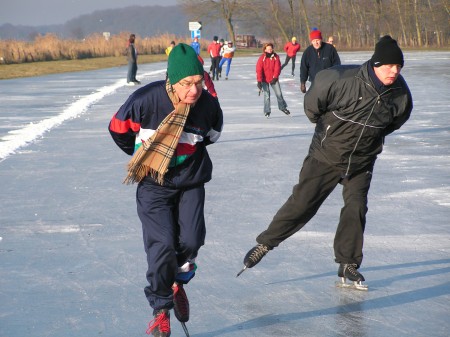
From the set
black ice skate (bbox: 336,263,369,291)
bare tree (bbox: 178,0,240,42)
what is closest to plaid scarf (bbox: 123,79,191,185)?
black ice skate (bbox: 336,263,369,291)

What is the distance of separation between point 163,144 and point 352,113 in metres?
1.32

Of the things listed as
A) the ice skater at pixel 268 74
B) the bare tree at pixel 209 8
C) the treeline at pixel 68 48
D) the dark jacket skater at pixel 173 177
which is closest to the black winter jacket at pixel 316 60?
the ice skater at pixel 268 74

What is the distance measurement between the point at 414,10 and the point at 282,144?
234ft

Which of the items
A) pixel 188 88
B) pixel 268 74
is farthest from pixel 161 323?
pixel 268 74

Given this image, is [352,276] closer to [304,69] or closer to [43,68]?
[304,69]

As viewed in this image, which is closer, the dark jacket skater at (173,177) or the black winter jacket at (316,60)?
the dark jacket skater at (173,177)

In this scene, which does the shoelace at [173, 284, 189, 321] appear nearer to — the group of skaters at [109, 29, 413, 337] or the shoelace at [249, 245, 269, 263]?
the group of skaters at [109, 29, 413, 337]

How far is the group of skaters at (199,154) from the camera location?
13.3 ft

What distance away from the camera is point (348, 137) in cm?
492

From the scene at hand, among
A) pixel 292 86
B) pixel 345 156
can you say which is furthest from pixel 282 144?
pixel 292 86

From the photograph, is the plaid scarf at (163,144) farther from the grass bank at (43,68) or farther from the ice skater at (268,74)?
the grass bank at (43,68)

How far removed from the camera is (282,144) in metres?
11.3

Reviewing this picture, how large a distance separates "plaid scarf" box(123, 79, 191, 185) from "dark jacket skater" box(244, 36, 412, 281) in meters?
1.17

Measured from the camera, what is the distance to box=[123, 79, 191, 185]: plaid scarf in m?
3.99
